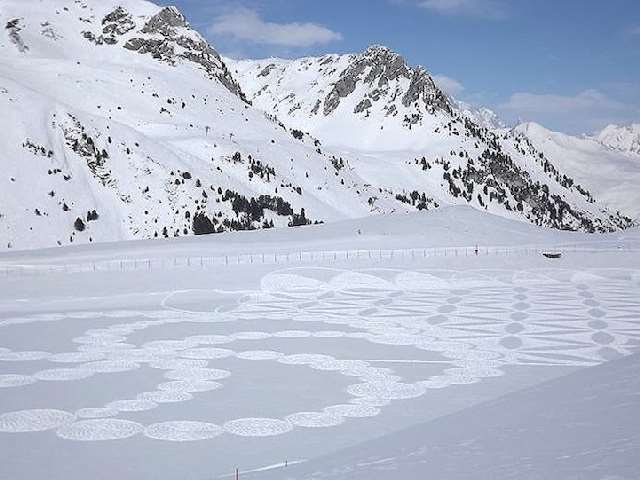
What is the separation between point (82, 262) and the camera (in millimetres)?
49594

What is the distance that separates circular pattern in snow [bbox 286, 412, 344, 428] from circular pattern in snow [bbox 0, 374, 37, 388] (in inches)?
364

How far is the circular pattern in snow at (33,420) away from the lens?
52.9ft

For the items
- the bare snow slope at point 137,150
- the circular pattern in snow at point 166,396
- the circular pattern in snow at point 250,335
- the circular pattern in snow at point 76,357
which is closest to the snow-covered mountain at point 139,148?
the bare snow slope at point 137,150

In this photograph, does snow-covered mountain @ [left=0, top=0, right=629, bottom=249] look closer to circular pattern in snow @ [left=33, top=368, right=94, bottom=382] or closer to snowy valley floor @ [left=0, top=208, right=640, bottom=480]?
snowy valley floor @ [left=0, top=208, right=640, bottom=480]

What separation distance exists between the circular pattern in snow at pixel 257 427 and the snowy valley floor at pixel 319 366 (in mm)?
78

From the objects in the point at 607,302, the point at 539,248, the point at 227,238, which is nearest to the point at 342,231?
the point at 227,238

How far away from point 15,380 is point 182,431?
26.5ft

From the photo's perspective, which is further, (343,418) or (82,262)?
(82,262)

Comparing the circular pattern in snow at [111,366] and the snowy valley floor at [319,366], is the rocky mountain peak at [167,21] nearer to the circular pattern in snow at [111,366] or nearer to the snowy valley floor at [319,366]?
the snowy valley floor at [319,366]

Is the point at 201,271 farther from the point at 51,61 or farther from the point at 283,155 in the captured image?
the point at 51,61

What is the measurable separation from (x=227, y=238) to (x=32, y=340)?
3322 centimetres

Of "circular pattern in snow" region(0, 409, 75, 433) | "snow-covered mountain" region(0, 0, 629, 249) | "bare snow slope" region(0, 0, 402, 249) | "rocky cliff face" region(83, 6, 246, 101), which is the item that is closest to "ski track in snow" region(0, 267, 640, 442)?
"circular pattern in snow" region(0, 409, 75, 433)

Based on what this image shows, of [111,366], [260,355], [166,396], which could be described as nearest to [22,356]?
[111,366]

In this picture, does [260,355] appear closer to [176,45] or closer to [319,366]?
[319,366]
